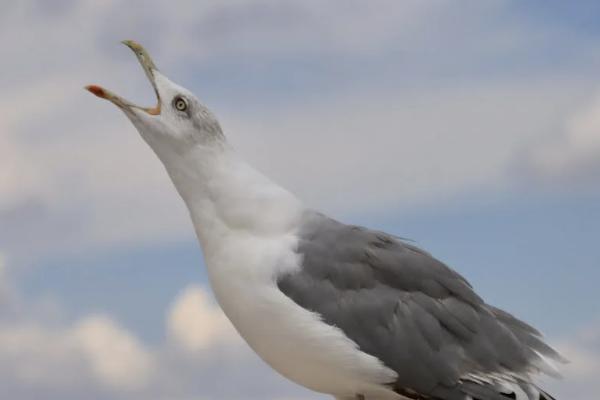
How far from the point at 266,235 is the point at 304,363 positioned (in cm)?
76

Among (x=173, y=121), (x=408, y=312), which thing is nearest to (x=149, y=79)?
(x=173, y=121)

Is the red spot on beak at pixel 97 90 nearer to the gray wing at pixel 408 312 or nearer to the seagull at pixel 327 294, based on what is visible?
the seagull at pixel 327 294

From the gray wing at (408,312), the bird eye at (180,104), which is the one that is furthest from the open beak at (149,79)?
the gray wing at (408,312)

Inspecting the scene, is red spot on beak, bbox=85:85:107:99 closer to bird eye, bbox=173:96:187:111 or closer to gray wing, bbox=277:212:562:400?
bird eye, bbox=173:96:187:111

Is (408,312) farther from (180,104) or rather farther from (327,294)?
(180,104)

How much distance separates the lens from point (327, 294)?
6.73m

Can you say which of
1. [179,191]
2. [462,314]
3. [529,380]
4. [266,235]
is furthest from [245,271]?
[529,380]

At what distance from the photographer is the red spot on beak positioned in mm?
7184

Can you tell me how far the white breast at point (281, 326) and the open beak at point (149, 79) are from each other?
36.5 inches

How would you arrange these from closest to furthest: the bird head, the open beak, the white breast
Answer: the white breast, the bird head, the open beak

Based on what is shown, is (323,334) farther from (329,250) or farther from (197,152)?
(197,152)

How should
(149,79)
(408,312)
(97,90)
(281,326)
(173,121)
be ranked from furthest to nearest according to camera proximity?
1. (149,79)
2. (97,90)
3. (173,121)
4. (408,312)
5. (281,326)

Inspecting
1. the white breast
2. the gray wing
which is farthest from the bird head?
the gray wing

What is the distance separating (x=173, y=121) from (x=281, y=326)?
1358mm
